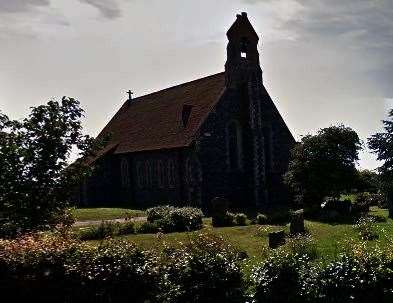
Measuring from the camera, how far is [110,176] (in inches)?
1901

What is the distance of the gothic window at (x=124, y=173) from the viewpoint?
46.4 metres

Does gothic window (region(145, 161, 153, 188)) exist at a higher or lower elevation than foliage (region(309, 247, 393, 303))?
higher

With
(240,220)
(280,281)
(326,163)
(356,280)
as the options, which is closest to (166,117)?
(326,163)

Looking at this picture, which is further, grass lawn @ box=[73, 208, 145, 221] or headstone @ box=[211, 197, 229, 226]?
grass lawn @ box=[73, 208, 145, 221]

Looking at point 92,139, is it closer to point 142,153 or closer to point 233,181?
point 233,181

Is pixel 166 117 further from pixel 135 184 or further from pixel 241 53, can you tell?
pixel 241 53

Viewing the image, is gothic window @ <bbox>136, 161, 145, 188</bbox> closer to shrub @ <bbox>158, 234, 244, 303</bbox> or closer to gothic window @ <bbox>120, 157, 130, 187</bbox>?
gothic window @ <bbox>120, 157, 130, 187</bbox>

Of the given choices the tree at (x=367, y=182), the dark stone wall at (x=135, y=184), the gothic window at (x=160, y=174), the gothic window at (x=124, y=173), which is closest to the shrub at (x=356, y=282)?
the tree at (x=367, y=182)

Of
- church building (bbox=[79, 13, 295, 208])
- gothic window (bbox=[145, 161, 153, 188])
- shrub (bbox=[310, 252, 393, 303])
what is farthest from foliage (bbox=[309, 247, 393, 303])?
gothic window (bbox=[145, 161, 153, 188])

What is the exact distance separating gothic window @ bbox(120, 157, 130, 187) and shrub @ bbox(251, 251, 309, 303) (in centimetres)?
3599

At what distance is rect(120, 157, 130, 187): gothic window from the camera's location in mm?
46438

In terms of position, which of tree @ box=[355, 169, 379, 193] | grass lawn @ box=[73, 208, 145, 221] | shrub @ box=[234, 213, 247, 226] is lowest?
shrub @ box=[234, 213, 247, 226]

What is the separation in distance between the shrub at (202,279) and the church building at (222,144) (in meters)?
26.4

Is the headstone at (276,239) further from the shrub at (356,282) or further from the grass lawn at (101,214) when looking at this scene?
the grass lawn at (101,214)
